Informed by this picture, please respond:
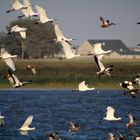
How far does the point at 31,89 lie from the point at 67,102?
1167 centimetres

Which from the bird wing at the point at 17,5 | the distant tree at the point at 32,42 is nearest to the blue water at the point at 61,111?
the bird wing at the point at 17,5

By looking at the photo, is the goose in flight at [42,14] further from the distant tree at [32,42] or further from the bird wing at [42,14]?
the distant tree at [32,42]

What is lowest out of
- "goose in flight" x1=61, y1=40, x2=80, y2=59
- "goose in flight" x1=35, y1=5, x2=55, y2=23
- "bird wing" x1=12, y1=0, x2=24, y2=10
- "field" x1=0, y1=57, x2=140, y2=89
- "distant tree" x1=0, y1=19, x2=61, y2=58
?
"distant tree" x1=0, y1=19, x2=61, y2=58

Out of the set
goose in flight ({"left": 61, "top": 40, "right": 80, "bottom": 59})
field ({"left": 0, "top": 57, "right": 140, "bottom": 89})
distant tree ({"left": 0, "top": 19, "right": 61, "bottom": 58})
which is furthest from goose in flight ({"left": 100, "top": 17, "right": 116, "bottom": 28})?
distant tree ({"left": 0, "top": 19, "right": 61, "bottom": 58})

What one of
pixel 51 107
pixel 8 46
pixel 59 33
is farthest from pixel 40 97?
pixel 8 46

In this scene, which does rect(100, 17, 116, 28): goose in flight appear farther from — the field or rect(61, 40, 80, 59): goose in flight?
the field

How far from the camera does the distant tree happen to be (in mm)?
164875

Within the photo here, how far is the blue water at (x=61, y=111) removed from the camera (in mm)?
49969

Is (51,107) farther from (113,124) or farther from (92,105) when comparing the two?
(113,124)

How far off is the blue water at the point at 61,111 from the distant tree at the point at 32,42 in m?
68.4

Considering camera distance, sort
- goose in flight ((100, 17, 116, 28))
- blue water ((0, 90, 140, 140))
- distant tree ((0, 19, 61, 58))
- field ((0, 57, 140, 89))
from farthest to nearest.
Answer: distant tree ((0, 19, 61, 58))
field ((0, 57, 140, 89))
blue water ((0, 90, 140, 140))
goose in flight ((100, 17, 116, 28))

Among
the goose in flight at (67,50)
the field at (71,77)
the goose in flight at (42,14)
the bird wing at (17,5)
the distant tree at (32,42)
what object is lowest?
the distant tree at (32,42)

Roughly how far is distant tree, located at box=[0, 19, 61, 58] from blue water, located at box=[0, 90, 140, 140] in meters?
68.4

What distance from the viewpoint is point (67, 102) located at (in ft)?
256
